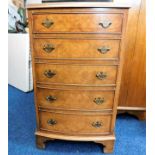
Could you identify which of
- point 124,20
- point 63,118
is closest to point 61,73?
point 63,118

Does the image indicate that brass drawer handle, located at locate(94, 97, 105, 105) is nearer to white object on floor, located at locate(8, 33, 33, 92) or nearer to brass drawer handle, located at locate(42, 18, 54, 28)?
brass drawer handle, located at locate(42, 18, 54, 28)

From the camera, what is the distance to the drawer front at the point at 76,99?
4.51ft

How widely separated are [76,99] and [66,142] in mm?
473

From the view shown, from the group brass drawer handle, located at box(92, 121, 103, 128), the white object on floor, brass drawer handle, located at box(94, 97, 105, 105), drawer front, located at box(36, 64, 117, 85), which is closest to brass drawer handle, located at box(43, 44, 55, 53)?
drawer front, located at box(36, 64, 117, 85)

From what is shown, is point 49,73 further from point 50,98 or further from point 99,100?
point 99,100

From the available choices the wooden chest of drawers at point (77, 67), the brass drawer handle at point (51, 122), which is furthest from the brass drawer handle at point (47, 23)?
the brass drawer handle at point (51, 122)

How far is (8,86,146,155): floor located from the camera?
5.05 feet

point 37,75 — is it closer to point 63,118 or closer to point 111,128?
point 63,118

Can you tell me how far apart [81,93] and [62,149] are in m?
0.53

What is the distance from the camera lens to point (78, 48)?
4.16 ft

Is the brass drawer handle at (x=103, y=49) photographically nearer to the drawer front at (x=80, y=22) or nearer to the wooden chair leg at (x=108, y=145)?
the drawer front at (x=80, y=22)

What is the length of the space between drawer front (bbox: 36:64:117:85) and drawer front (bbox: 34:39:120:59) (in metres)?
0.08

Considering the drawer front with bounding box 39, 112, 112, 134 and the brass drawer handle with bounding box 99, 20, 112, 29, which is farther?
the drawer front with bounding box 39, 112, 112, 134

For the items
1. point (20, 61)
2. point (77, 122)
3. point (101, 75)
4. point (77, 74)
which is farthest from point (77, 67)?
point (20, 61)
